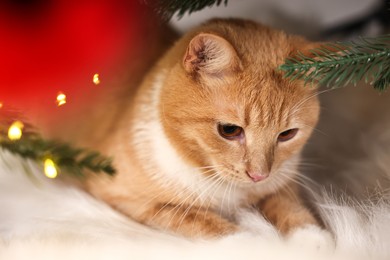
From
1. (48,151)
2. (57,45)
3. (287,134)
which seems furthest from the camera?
(287,134)

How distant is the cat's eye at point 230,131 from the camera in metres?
1.06

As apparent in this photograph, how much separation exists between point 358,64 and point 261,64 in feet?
0.74

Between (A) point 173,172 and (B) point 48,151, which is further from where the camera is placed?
(A) point 173,172

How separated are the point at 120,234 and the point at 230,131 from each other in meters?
0.33

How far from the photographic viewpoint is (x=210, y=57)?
1031 millimetres

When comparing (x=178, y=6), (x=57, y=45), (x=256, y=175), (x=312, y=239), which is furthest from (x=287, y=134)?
(x=57, y=45)

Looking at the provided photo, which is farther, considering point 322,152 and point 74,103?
point 322,152

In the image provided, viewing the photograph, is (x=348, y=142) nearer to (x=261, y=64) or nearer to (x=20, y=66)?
(x=261, y=64)

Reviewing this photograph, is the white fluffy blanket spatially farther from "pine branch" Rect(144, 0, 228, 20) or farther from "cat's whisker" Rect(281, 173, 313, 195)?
"pine branch" Rect(144, 0, 228, 20)

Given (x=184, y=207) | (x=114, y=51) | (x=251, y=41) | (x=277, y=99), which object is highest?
(x=114, y=51)

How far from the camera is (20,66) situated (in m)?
0.91

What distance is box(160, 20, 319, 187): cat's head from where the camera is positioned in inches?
40.9

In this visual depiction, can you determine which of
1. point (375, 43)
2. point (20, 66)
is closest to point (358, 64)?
point (375, 43)

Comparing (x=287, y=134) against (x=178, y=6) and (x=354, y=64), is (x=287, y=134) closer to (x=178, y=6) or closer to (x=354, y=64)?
(x=354, y=64)
